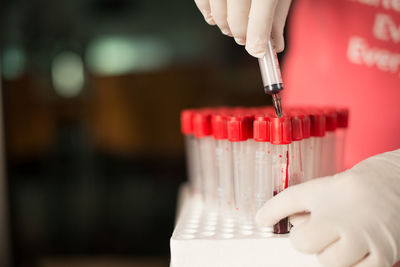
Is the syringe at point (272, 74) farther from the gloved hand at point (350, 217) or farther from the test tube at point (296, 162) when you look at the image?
the gloved hand at point (350, 217)

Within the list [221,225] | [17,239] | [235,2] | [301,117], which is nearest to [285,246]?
[221,225]

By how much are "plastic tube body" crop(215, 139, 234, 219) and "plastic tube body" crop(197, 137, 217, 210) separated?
4 centimetres

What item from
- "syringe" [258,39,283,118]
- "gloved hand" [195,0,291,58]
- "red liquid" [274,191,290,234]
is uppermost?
"gloved hand" [195,0,291,58]

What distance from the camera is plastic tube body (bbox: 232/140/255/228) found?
34.0 inches

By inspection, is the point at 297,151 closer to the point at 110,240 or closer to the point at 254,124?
the point at 254,124

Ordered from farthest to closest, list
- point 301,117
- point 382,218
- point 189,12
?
point 189,12 → point 301,117 → point 382,218

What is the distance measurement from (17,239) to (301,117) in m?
2.68

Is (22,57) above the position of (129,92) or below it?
above

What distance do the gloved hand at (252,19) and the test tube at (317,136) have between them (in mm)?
198

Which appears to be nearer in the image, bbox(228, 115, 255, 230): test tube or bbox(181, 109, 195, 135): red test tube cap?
bbox(228, 115, 255, 230): test tube

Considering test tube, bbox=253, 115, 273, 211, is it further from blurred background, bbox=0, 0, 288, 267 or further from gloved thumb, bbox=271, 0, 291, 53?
blurred background, bbox=0, 0, 288, 267

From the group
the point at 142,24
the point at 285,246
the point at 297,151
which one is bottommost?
the point at 285,246

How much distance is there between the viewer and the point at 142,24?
105 inches

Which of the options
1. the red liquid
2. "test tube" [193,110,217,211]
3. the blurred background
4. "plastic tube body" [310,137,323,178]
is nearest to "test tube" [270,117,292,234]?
the red liquid
